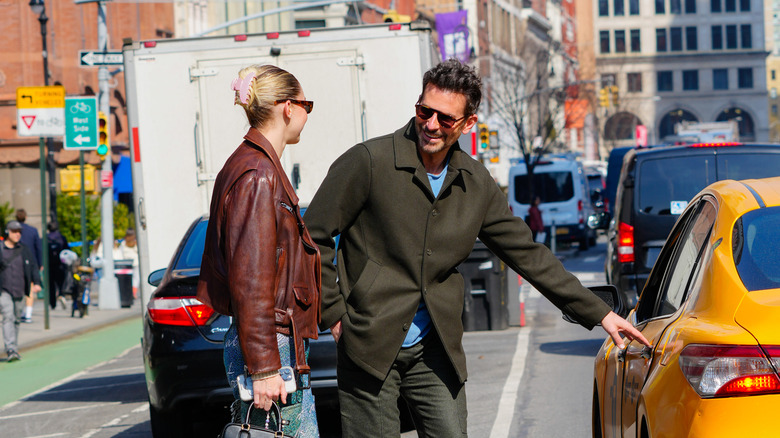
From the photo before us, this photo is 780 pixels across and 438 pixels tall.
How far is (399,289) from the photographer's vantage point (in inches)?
165

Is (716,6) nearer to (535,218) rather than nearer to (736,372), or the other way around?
(535,218)

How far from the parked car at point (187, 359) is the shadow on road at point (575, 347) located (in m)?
5.15

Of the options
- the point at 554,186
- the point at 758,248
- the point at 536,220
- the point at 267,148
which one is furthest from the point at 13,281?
the point at 554,186

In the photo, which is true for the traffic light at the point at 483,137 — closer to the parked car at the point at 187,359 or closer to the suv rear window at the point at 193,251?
the suv rear window at the point at 193,251

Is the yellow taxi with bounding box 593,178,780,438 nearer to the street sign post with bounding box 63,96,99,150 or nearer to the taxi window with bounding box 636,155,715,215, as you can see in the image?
the taxi window with bounding box 636,155,715,215

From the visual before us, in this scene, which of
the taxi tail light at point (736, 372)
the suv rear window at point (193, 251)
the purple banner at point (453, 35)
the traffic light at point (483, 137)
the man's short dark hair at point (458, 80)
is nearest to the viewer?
the taxi tail light at point (736, 372)

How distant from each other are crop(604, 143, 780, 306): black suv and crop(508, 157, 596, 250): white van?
22323 mm

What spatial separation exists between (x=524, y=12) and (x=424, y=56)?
265 ft

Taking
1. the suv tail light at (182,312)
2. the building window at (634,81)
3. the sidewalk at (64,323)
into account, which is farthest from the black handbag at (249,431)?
the building window at (634,81)

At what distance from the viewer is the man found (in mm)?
4199

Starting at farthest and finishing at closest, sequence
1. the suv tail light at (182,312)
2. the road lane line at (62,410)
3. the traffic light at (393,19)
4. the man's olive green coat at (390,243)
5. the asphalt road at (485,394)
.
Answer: the traffic light at (393,19) < the road lane line at (62,410) < the asphalt road at (485,394) < the suv tail light at (182,312) < the man's olive green coat at (390,243)

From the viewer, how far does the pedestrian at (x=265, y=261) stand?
3.87 metres

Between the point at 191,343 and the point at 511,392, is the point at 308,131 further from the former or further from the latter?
the point at 191,343

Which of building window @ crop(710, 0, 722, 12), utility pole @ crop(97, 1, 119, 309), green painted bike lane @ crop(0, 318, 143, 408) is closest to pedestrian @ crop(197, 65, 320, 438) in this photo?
green painted bike lane @ crop(0, 318, 143, 408)
